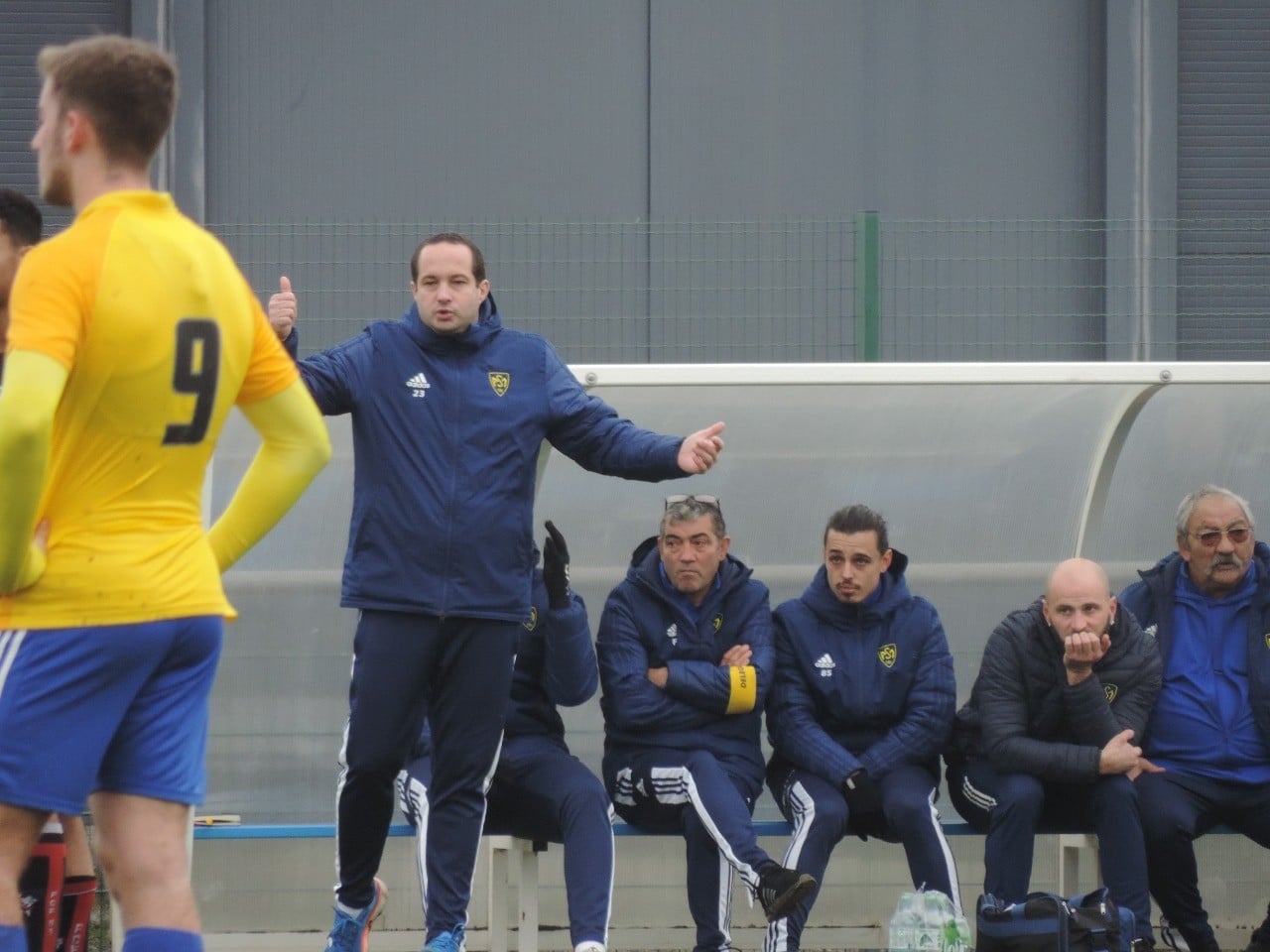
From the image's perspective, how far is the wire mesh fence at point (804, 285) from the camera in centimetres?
752

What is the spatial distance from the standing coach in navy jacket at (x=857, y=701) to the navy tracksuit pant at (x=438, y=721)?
3.63 feet

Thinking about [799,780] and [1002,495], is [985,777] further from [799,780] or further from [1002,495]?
[1002,495]

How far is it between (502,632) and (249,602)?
1.98 metres

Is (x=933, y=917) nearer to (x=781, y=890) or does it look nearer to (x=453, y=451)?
(x=781, y=890)

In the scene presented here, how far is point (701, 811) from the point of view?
5.15 m

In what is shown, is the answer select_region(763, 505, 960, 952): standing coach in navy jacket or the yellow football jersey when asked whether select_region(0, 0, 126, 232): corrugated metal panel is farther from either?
the yellow football jersey

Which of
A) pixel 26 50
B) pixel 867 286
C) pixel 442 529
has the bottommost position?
pixel 442 529

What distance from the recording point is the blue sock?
2.72m

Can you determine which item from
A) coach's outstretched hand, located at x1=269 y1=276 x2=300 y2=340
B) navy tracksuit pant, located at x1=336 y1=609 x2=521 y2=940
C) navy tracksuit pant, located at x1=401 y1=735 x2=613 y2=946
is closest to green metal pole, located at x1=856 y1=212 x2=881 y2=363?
navy tracksuit pant, located at x1=401 y1=735 x2=613 y2=946

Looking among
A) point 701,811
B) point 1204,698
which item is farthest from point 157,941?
point 1204,698

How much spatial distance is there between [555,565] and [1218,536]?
2.24 meters

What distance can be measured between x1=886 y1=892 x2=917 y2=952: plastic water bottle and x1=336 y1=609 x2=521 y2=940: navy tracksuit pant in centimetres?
134

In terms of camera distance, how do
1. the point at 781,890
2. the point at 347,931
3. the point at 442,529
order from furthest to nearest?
the point at 781,890
the point at 347,931
the point at 442,529

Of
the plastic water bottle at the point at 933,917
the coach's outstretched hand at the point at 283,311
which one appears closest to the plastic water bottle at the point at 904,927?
the plastic water bottle at the point at 933,917
